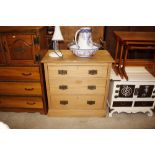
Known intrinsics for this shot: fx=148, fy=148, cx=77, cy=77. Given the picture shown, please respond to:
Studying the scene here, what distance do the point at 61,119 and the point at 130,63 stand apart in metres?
1.47

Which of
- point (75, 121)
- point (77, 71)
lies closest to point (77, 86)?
point (77, 71)

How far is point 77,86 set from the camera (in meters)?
2.05

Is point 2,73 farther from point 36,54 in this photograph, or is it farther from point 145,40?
point 145,40

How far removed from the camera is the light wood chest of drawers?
6.27 ft

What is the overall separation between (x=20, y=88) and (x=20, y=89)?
16 mm

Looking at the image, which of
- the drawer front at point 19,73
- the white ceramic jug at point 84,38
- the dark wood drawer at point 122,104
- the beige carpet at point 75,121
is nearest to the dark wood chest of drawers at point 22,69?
the drawer front at point 19,73

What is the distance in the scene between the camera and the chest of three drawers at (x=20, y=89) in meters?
2.01

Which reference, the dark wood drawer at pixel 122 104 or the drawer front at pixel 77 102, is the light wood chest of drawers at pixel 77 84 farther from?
the dark wood drawer at pixel 122 104

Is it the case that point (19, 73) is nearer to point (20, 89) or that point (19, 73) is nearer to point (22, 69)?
point (22, 69)

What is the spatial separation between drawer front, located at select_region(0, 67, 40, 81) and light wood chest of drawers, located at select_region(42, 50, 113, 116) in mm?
168

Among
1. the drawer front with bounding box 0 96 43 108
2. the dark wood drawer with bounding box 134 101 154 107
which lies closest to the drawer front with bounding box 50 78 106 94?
the drawer front with bounding box 0 96 43 108

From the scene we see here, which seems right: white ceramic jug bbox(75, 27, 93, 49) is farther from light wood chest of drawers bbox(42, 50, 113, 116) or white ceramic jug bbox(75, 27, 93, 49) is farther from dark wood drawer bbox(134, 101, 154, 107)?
dark wood drawer bbox(134, 101, 154, 107)
